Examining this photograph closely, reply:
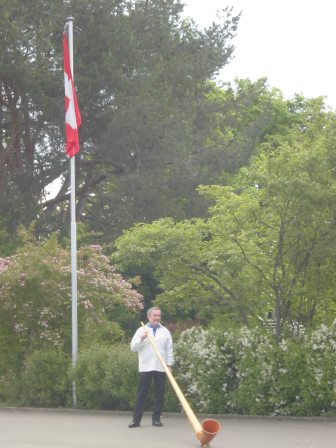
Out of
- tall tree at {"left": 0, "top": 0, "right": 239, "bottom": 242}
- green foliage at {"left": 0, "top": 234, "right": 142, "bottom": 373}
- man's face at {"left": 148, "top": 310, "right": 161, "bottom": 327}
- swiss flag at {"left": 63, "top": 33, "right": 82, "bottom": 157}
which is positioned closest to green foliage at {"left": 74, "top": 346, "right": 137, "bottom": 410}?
green foliage at {"left": 0, "top": 234, "right": 142, "bottom": 373}

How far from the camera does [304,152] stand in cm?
1450

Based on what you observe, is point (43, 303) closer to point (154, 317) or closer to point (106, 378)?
point (106, 378)

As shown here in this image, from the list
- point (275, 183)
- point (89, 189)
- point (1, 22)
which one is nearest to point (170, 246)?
point (275, 183)

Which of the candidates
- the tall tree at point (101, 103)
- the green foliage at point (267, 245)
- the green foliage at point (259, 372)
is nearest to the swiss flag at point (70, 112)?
the green foliage at point (267, 245)

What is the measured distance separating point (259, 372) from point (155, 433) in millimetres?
1953

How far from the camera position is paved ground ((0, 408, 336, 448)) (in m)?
12.0

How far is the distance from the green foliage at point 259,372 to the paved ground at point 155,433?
0.26 m

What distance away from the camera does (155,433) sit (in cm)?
1308

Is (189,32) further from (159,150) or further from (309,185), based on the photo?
(309,185)

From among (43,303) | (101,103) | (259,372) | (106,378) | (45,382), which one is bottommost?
(45,382)

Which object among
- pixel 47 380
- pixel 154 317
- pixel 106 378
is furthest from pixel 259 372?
pixel 47 380

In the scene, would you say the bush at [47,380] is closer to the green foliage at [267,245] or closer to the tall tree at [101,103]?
the green foliage at [267,245]

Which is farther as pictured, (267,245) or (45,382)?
(45,382)

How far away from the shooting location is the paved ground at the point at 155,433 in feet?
39.4
